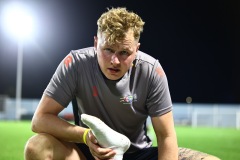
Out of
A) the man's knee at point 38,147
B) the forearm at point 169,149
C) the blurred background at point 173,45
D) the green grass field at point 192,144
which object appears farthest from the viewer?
the blurred background at point 173,45

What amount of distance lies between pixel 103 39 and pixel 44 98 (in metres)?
0.69

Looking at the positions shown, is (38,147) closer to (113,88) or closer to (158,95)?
(113,88)

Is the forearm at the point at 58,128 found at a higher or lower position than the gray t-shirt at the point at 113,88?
lower

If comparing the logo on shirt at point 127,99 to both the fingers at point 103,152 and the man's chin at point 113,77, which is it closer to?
the man's chin at point 113,77

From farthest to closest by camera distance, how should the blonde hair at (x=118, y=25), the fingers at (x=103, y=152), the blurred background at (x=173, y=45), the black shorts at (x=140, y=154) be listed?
the blurred background at (x=173, y=45) → the black shorts at (x=140, y=154) → the blonde hair at (x=118, y=25) → the fingers at (x=103, y=152)

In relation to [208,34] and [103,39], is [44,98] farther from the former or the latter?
[208,34]

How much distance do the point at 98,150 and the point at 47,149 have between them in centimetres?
50

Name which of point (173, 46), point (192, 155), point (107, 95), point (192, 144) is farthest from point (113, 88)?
point (173, 46)

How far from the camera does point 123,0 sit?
159ft

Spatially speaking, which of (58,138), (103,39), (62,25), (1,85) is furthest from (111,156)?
(62,25)

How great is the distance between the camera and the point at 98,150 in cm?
309

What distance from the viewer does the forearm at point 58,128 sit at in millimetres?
3367

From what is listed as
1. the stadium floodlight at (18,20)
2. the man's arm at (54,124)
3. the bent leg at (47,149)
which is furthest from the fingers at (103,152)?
the stadium floodlight at (18,20)

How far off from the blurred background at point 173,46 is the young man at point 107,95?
42.6m
